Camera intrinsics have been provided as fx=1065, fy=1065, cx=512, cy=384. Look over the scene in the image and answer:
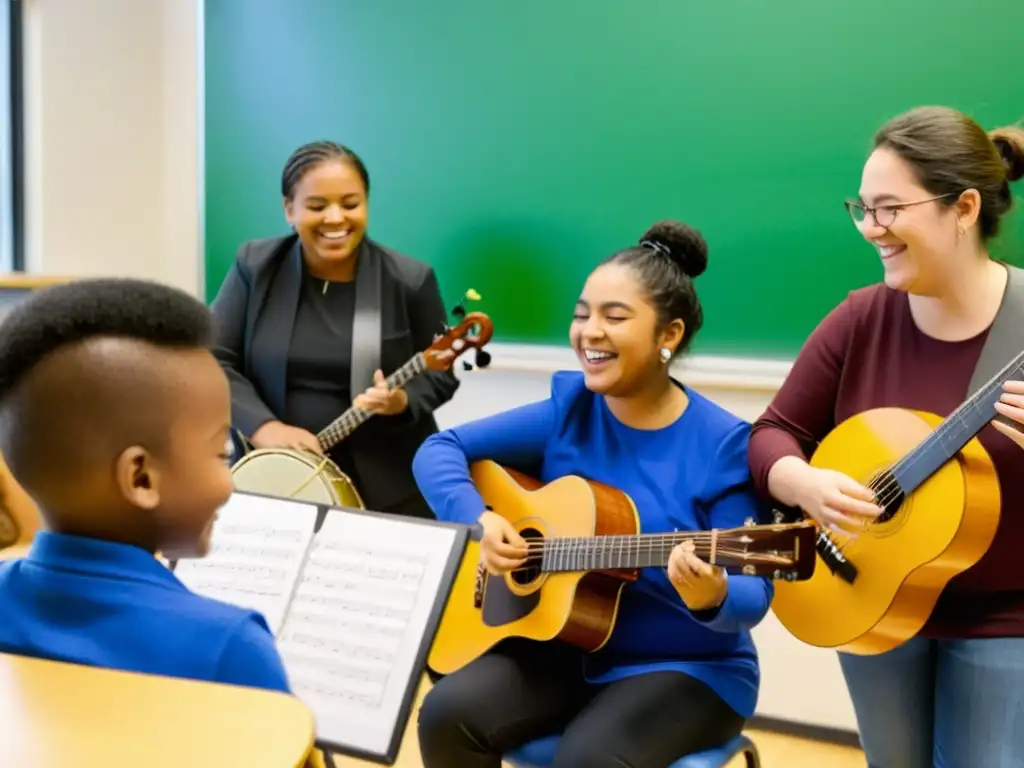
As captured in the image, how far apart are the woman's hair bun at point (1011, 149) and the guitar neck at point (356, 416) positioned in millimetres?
1365

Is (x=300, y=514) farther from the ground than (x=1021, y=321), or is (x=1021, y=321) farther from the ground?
(x=1021, y=321)

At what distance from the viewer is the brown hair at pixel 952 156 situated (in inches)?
67.4

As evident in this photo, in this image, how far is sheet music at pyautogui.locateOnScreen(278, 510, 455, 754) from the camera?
4.99ft

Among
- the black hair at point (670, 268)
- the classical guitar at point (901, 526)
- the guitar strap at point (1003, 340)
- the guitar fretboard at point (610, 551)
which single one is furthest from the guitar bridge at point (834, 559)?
the black hair at point (670, 268)

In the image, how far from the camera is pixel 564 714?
6.29 ft

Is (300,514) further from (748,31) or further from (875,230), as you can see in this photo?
(748,31)

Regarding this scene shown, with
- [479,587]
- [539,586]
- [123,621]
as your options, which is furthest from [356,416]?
[123,621]

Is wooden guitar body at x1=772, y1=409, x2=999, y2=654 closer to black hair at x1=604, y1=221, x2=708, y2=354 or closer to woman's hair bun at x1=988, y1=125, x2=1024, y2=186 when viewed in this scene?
black hair at x1=604, y1=221, x2=708, y2=354

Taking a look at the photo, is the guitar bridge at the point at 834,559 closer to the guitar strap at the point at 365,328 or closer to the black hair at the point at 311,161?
the guitar strap at the point at 365,328

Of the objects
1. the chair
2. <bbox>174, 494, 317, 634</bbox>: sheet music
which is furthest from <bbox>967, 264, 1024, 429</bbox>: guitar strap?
<bbox>174, 494, 317, 634</bbox>: sheet music

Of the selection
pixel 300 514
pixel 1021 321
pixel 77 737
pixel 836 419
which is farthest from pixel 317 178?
pixel 77 737

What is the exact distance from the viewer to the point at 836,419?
1.94 metres

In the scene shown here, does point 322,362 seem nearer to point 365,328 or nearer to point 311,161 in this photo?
point 365,328

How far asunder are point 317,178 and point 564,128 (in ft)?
2.85
